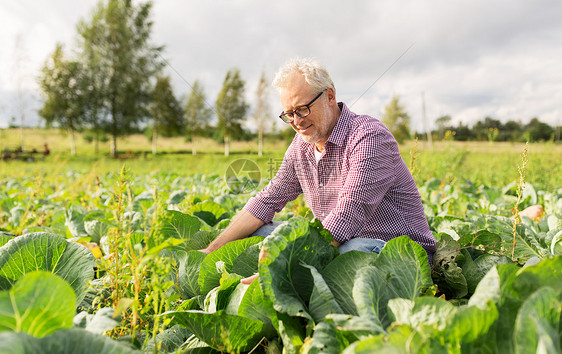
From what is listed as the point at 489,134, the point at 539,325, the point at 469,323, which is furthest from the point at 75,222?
the point at 489,134

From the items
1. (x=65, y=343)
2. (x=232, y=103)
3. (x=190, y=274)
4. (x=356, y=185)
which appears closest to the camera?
(x=65, y=343)

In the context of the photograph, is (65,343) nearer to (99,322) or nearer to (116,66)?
(99,322)

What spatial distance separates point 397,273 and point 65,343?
107cm

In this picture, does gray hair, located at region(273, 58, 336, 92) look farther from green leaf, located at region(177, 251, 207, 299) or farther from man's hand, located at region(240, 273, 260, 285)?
man's hand, located at region(240, 273, 260, 285)

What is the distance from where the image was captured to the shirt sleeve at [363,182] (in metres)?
1.86

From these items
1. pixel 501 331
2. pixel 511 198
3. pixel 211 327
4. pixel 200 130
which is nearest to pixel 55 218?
pixel 211 327

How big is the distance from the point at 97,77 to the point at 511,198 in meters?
31.4

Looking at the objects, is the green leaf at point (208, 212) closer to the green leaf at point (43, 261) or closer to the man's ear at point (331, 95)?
the man's ear at point (331, 95)

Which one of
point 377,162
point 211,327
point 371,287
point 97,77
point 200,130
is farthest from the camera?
point 200,130

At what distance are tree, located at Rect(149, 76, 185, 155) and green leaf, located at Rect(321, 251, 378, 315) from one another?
32.2 m

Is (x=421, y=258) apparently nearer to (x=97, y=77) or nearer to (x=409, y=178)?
(x=409, y=178)

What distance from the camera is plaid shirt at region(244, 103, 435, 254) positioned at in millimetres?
1956

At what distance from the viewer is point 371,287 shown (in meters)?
1.17

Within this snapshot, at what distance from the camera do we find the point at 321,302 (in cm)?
122
